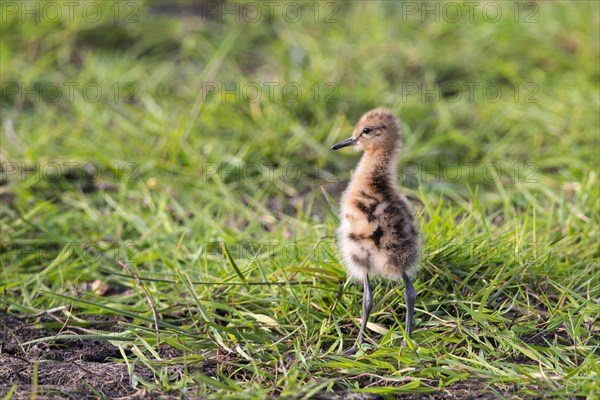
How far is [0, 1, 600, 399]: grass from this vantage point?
3699 millimetres

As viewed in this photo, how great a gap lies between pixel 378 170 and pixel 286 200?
1752 mm

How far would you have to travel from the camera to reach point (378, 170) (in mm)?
3885

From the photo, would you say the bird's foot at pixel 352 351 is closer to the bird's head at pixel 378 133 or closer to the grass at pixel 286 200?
the grass at pixel 286 200

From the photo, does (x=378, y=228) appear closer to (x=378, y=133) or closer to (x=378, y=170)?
(x=378, y=170)

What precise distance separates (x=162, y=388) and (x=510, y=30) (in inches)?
196

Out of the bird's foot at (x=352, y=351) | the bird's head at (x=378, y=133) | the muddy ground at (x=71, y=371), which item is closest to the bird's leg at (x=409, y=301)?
the bird's foot at (x=352, y=351)

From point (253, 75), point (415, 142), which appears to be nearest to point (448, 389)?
point (415, 142)

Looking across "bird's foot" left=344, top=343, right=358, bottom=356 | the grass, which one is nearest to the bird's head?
the grass

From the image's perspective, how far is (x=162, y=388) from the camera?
350 cm

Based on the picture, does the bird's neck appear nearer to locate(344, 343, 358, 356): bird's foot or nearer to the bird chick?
the bird chick

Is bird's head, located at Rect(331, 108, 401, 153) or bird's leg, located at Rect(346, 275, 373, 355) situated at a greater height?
bird's head, located at Rect(331, 108, 401, 153)

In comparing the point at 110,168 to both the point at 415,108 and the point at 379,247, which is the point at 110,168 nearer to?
the point at 415,108

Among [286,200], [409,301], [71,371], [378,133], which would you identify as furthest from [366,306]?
[286,200]

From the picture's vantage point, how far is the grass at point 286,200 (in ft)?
12.1
